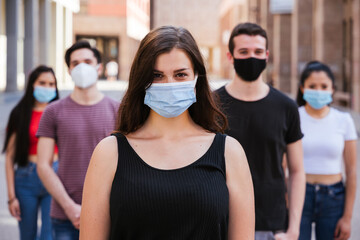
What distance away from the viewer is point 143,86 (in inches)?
111

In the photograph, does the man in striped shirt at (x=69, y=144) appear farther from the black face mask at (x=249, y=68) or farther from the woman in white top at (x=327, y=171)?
the woman in white top at (x=327, y=171)

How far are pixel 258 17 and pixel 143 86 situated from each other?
44890 millimetres

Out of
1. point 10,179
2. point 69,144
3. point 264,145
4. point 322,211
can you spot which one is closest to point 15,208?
point 10,179

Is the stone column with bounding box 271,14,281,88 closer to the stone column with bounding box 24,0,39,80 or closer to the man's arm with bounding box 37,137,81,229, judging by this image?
the stone column with bounding box 24,0,39,80

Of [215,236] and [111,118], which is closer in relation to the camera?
[215,236]

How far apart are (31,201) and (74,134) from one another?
121 cm

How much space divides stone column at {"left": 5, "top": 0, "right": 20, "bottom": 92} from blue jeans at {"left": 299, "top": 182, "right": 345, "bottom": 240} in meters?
27.0

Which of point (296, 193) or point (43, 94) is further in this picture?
point (43, 94)

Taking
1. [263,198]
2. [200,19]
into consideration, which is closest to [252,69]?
[263,198]

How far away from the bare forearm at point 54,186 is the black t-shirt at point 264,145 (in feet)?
4.13

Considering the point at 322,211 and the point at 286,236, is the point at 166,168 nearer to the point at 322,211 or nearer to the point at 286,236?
the point at 286,236

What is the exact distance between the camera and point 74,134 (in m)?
4.61

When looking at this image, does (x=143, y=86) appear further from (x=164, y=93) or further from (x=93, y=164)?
(x=93, y=164)

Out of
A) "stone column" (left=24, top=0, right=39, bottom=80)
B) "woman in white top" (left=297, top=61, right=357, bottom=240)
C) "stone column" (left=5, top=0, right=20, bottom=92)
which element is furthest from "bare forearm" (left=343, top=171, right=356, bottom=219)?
"stone column" (left=24, top=0, right=39, bottom=80)
